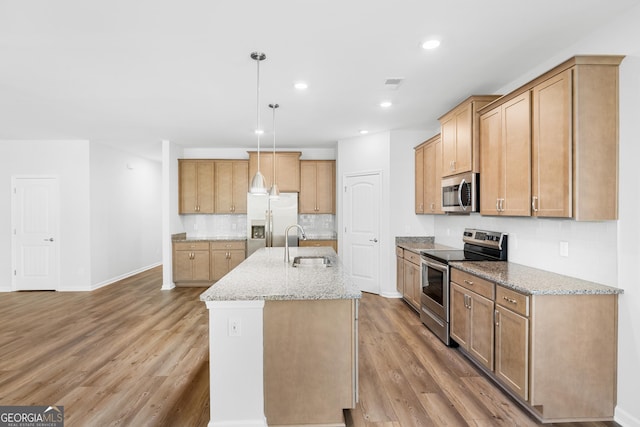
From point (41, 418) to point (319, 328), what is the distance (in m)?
2.12

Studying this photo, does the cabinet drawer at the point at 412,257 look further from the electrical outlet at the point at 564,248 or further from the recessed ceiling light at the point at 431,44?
the recessed ceiling light at the point at 431,44

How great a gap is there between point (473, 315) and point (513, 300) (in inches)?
24.0

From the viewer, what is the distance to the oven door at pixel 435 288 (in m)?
3.38

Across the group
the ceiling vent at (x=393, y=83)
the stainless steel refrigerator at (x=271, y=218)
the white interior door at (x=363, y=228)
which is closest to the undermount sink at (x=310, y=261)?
the ceiling vent at (x=393, y=83)

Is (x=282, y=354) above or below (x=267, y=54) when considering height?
below

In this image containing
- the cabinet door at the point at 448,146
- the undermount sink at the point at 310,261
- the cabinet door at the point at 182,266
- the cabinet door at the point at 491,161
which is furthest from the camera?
the cabinet door at the point at 182,266

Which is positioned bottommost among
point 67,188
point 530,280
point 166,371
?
point 166,371

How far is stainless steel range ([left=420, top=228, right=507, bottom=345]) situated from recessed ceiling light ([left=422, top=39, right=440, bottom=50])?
2.00 metres

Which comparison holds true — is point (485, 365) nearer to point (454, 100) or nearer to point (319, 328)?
point (319, 328)

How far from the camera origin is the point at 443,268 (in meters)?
3.42

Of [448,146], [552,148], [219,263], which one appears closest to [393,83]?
[448,146]

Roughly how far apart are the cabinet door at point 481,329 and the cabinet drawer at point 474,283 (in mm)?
47

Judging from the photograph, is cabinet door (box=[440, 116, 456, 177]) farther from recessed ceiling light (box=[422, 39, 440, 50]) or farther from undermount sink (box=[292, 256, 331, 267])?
undermount sink (box=[292, 256, 331, 267])

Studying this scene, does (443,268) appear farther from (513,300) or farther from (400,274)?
(400,274)
